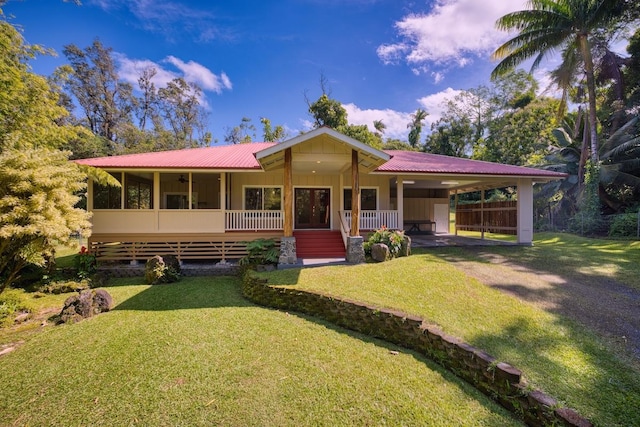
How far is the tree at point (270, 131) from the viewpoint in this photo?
3032cm

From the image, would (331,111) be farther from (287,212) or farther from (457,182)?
(287,212)

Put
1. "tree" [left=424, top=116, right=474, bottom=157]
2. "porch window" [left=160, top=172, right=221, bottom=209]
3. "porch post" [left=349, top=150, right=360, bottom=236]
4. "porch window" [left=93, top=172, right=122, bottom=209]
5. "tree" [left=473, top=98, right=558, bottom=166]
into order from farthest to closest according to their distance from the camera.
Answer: "tree" [left=424, top=116, right=474, bottom=157] → "tree" [left=473, top=98, right=558, bottom=166] → "porch window" [left=160, top=172, right=221, bottom=209] → "porch window" [left=93, top=172, right=122, bottom=209] → "porch post" [left=349, top=150, right=360, bottom=236]

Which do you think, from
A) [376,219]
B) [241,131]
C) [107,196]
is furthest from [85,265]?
[241,131]

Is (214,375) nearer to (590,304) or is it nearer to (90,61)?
(590,304)

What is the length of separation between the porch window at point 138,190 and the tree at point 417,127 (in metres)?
34.0

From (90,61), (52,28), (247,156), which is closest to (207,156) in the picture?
(247,156)

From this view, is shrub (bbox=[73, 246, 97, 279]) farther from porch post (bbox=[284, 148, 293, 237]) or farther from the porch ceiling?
the porch ceiling

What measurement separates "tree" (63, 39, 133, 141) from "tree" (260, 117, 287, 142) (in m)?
15.9

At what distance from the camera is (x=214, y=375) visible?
3.66m

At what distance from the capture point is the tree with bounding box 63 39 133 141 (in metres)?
28.4

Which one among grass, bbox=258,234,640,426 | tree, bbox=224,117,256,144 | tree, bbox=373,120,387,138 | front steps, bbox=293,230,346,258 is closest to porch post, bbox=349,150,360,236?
front steps, bbox=293,230,346,258

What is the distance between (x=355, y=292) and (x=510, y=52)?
60.3ft

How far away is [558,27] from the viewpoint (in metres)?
14.5

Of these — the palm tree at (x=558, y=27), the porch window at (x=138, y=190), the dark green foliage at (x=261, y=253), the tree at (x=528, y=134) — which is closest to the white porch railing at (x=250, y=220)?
the dark green foliage at (x=261, y=253)
